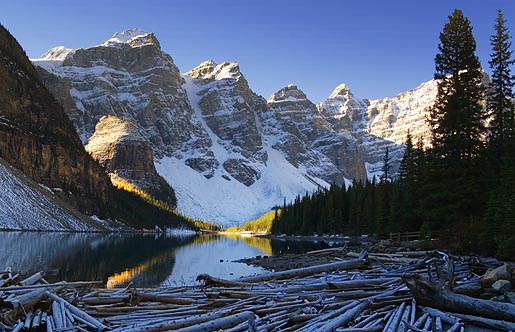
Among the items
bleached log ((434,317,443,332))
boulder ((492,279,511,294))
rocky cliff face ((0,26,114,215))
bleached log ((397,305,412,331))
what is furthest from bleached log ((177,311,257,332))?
rocky cliff face ((0,26,114,215))

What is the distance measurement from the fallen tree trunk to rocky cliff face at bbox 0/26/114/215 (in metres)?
155

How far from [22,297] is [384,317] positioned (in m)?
7.74

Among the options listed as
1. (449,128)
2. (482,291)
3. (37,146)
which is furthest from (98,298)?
(37,146)

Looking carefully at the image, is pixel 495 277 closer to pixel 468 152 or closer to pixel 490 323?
pixel 490 323

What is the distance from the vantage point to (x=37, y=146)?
15812 centimetres

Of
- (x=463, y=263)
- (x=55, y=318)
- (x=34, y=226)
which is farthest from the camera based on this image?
(x=34, y=226)

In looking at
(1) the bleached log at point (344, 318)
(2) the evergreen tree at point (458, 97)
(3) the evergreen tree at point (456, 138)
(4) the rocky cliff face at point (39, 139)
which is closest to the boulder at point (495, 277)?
(1) the bleached log at point (344, 318)

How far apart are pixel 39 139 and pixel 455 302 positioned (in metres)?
173

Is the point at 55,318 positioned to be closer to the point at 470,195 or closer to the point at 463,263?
the point at 463,263

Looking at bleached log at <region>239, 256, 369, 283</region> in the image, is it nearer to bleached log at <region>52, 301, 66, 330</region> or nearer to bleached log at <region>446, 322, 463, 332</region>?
bleached log at <region>52, 301, 66, 330</region>

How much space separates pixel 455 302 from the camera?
370 inches

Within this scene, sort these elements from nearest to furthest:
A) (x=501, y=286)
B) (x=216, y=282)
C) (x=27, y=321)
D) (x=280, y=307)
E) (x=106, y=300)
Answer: (x=27, y=321) < (x=280, y=307) < (x=501, y=286) < (x=106, y=300) < (x=216, y=282)

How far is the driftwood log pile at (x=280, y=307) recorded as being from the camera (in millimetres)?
8594

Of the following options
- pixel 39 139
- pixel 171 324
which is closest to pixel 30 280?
pixel 171 324
